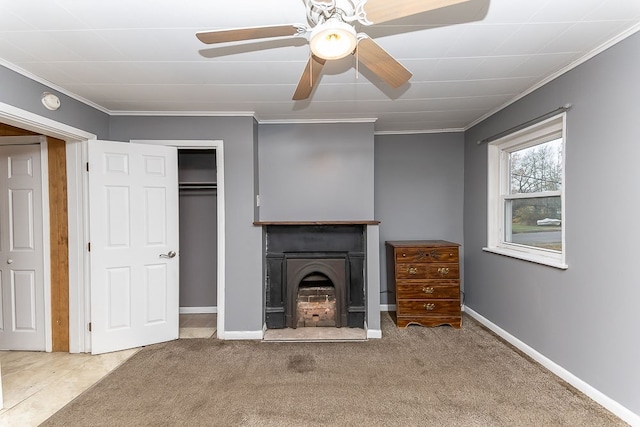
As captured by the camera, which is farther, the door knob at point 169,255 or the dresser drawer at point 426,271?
the dresser drawer at point 426,271

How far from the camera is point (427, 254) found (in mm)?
3441

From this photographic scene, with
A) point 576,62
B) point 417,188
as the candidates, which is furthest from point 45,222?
point 576,62

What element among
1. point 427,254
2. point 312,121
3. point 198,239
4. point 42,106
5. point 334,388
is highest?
point 312,121

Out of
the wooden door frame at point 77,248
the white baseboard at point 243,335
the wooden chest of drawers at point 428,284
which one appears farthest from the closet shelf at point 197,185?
the wooden chest of drawers at point 428,284

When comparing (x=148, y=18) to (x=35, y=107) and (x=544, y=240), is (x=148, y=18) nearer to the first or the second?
(x=35, y=107)

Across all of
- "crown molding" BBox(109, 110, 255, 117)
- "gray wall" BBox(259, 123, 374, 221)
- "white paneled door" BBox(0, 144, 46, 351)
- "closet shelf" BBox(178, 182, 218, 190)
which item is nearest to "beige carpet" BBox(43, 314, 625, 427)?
"white paneled door" BBox(0, 144, 46, 351)

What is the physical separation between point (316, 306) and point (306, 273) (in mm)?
396

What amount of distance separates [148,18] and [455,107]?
273 centimetres

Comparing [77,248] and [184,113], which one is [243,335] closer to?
[77,248]

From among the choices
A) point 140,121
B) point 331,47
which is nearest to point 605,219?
point 331,47

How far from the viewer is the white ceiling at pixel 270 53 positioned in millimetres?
1633

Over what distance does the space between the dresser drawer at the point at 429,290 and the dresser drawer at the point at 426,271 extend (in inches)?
3.1

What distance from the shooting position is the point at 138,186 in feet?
9.82

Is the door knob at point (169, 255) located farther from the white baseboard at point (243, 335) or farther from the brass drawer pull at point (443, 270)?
the brass drawer pull at point (443, 270)
